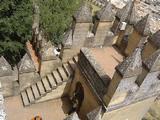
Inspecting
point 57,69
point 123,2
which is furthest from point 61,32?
point 123,2

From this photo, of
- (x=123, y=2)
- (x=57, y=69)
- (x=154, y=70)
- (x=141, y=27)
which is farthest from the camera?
(x=123, y=2)

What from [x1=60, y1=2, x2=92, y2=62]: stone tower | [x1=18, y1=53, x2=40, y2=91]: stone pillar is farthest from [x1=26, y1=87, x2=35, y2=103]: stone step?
[x1=60, y1=2, x2=92, y2=62]: stone tower

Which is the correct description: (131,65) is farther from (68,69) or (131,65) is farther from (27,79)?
(27,79)

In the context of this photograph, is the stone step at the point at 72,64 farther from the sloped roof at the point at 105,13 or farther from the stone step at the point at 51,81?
the sloped roof at the point at 105,13

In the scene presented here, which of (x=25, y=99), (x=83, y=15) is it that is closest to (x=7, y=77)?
(x=25, y=99)

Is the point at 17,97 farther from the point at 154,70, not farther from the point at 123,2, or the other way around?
the point at 123,2

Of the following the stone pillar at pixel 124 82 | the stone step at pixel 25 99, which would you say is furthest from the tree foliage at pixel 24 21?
the stone pillar at pixel 124 82
